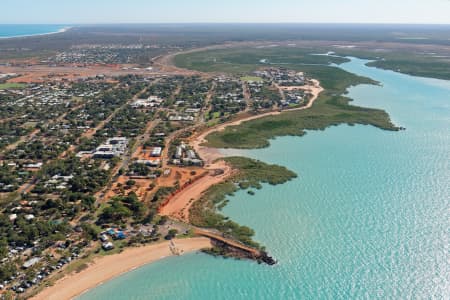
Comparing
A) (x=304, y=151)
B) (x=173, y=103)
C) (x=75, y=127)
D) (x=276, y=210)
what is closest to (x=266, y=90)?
(x=173, y=103)

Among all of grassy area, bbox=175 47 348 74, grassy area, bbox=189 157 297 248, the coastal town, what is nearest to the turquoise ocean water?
grassy area, bbox=189 157 297 248

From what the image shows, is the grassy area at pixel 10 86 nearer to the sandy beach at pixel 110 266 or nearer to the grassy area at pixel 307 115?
the grassy area at pixel 307 115

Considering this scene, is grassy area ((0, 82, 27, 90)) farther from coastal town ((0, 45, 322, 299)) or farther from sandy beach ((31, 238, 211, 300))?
sandy beach ((31, 238, 211, 300))

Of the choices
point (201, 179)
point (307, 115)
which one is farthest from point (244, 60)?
point (201, 179)

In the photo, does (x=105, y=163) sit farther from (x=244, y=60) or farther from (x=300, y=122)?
(x=244, y=60)

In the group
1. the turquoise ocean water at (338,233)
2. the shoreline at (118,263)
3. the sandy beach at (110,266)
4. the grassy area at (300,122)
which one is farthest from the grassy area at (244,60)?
the sandy beach at (110,266)
